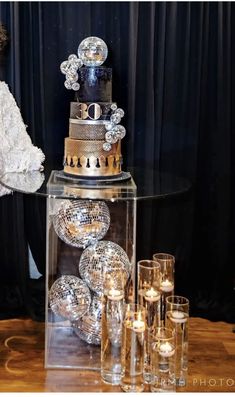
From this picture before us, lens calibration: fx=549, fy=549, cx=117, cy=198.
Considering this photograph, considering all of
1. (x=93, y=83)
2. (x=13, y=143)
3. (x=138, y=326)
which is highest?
(x=93, y=83)

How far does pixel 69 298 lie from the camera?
1.96 meters

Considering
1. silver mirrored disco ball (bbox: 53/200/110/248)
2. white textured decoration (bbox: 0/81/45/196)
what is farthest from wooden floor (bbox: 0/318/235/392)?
white textured decoration (bbox: 0/81/45/196)

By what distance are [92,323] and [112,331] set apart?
22 cm

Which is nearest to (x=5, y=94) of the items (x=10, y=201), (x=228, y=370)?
(x=10, y=201)

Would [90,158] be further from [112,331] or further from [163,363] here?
[163,363]

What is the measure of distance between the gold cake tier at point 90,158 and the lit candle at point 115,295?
400mm

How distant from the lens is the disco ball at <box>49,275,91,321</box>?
196 centimetres

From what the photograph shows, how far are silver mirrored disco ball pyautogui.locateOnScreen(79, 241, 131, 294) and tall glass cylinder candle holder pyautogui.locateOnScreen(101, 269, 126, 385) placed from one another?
109 mm

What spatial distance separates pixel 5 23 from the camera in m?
2.24

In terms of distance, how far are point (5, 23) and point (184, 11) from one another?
2.42 ft

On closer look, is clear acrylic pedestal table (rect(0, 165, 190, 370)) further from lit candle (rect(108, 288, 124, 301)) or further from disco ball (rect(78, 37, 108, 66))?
disco ball (rect(78, 37, 108, 66))

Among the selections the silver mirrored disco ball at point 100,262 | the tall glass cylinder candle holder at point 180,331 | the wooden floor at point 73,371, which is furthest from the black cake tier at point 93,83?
the wooden floor at point 73,371

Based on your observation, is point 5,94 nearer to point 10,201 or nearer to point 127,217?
point 10,201

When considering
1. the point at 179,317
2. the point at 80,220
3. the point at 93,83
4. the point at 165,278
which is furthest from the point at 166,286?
the point at 93,83
